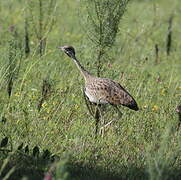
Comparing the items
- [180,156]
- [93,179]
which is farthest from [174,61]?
[93,179]

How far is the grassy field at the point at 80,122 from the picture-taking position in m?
4.64

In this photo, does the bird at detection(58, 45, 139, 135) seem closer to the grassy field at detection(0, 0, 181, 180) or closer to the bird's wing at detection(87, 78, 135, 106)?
the bird's wing at detection(87, 78, 135, 106)

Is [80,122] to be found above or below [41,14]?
below

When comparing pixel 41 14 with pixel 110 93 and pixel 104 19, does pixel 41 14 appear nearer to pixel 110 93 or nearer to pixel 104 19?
pixel 104 19

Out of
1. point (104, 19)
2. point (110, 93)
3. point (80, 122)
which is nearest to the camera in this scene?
point (110, 93)

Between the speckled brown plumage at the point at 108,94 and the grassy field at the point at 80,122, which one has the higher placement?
the speckled brown plumage at the point at 108,94

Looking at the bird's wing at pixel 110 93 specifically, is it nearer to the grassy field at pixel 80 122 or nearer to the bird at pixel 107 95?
the bird at pixel 107 95

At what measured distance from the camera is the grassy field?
183 inches

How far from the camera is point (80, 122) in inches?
227

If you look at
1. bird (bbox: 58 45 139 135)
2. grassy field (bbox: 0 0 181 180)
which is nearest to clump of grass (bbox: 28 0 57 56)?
grassy field (bbox: 0 0 181 180)

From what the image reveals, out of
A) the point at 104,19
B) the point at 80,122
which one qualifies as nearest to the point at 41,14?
the point at 104,19

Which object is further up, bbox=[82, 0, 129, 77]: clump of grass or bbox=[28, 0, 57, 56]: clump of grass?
bbox=[82, 0, 129, 77]: clump of grass

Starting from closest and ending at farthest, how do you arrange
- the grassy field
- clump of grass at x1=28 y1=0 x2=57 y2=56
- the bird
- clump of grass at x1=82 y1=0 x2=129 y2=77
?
the grassy field → the bird → clump of grass at x1=82 y1=0 x2=129 y2=77 → clump of grass at x1=28 y1=0 x2=57 y2=56

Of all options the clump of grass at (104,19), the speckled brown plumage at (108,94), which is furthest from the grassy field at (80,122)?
the speckled brown plumage at (108,94)
